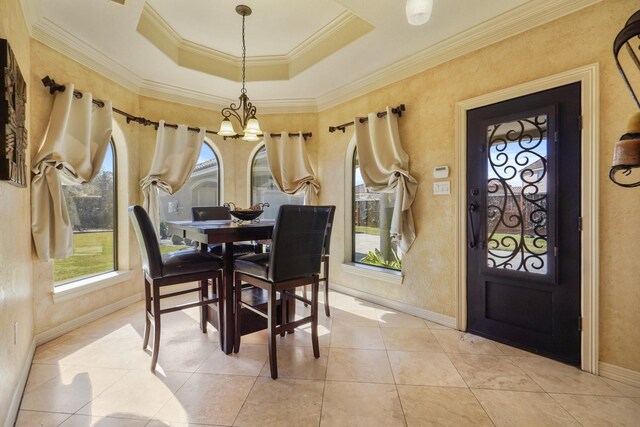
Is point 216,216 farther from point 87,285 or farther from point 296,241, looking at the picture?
point 296,241

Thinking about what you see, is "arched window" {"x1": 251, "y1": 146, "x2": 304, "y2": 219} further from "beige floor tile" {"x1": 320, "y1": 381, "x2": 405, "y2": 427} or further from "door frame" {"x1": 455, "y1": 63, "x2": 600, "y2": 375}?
"door frame" {"x1": 455, "y1": 63, "x2": 600, "y2": 375}

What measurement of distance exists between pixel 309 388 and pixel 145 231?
61.1 inches

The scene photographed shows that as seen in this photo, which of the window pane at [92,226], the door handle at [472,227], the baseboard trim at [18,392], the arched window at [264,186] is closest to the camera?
the baseboard trim at [18,392]

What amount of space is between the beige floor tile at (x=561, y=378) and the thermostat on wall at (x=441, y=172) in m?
1.62

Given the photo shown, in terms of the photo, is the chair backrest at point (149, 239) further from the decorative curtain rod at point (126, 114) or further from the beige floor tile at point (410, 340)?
the beige floor tile at point (410, 340)

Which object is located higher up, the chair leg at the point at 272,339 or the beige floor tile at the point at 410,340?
the chair leg at the point at 272,339

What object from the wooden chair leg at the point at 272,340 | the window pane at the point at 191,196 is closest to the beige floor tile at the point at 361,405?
the wooden chair leg at the point at 272,340

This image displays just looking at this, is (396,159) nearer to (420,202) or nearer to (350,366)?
(420,202)

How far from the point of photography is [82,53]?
2.79 meters

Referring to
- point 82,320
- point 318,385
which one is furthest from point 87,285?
point 318,385

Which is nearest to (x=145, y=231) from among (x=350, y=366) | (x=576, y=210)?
(x=350, y=366)

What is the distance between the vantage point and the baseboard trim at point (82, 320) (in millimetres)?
2502

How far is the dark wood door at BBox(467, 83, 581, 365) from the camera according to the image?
2.12m

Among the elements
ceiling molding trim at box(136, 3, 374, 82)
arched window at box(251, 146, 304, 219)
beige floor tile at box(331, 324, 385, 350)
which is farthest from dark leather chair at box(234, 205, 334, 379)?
arched window at box(251, 146, 304, 219)
